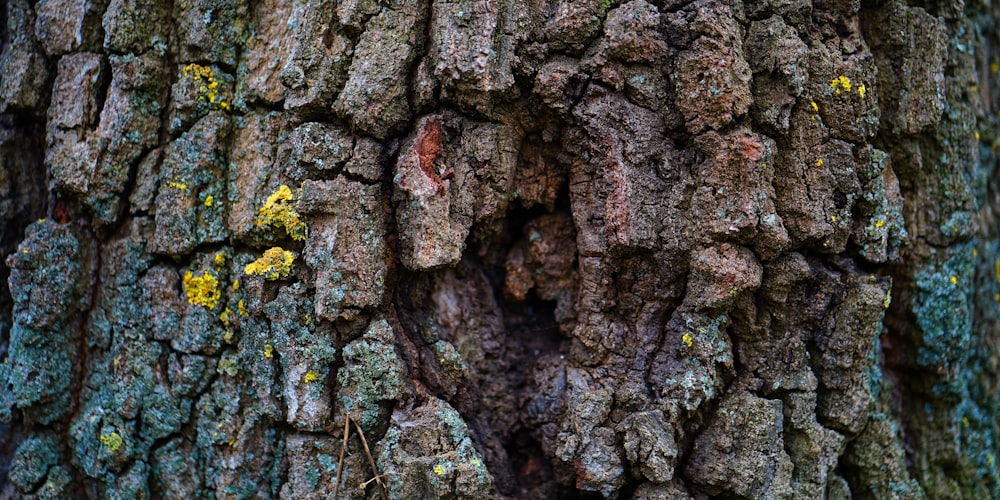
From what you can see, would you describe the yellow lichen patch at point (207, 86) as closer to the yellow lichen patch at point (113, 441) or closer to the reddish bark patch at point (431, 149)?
the reddish bark patch at point (431, 149)

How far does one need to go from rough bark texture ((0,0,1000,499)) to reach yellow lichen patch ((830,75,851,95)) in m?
0.02

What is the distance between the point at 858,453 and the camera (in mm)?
2047

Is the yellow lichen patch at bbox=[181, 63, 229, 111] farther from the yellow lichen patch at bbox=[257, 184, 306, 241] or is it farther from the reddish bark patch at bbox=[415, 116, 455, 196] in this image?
the reddish bark patch at bbox=[415, 116, 455, 196]

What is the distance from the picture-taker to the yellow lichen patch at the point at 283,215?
1.87 m

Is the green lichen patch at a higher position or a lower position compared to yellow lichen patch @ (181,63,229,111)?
lower

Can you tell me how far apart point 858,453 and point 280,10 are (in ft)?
7.24

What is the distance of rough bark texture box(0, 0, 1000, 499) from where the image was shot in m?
1.83

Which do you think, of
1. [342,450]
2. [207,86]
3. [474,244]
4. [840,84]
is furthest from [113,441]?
[840,84]

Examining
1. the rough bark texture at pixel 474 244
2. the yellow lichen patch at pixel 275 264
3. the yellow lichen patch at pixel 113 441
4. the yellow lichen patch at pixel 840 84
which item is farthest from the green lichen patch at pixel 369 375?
the yellow lichen patch at pixel 840 84

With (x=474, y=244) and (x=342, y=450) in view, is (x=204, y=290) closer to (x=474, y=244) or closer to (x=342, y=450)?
(x=342, y=450)

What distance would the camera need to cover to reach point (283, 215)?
187 cm

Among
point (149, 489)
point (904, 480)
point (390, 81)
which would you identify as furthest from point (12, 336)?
point (904, 480)

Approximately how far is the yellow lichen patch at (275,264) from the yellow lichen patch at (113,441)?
68 centimetres

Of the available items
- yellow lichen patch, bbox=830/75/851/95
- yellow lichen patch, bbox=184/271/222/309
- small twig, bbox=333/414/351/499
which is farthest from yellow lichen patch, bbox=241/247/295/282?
yellow lichen patch, bbox=830/75/851/95
